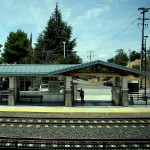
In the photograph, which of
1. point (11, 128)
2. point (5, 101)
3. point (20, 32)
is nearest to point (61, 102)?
point (5, 101)

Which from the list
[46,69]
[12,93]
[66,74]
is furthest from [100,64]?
[12,93]

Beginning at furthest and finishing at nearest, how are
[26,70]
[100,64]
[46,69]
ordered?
[46,69]
[26,70]
[100,64]

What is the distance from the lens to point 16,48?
236ft

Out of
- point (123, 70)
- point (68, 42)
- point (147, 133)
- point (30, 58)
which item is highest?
point (68, 42)

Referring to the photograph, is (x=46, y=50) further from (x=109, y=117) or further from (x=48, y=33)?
(x=109, y=117)

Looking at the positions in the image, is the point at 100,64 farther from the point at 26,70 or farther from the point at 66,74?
the point at 26,70

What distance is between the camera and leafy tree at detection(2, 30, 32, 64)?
71562mm

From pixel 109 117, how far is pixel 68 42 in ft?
193

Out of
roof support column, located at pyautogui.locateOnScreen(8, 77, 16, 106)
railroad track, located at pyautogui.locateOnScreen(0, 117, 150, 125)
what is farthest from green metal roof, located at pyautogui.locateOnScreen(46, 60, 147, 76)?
railroad track, located at pyautogui.locateOnScreen(0, 117, 150, 125)

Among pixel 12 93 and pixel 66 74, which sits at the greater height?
pixel 66 74

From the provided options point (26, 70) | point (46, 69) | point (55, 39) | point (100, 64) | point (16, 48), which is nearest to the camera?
point (100, 64)

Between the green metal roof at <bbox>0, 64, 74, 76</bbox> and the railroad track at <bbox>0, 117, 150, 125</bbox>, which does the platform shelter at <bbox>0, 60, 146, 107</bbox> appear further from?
the railroad track at <bbox>0, 117, 150, 125</bbox>

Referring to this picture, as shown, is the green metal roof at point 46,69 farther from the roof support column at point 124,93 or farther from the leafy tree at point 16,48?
the leafy tree at point 16,48

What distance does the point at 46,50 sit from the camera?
78.1m
